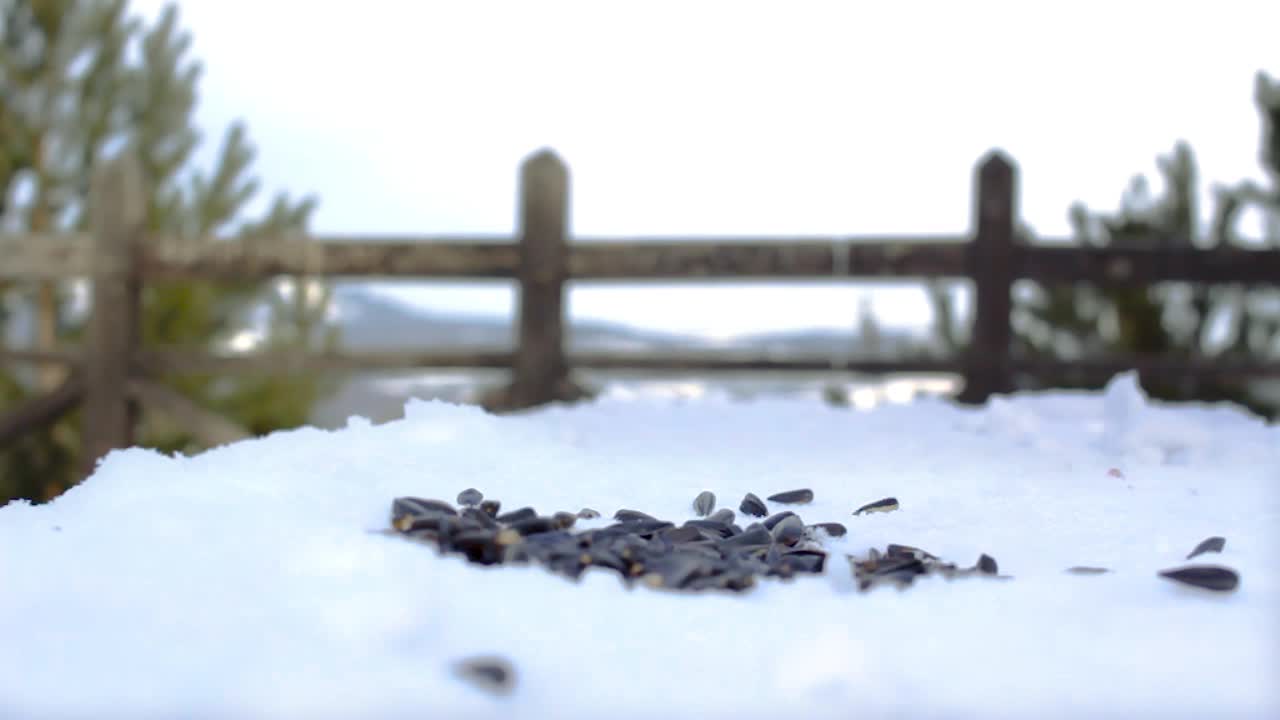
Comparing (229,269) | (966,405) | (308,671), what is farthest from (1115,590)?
(229,269)

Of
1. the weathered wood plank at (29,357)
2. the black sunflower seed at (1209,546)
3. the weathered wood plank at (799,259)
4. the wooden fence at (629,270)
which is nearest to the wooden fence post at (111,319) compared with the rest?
the wooden fence at (629,270)

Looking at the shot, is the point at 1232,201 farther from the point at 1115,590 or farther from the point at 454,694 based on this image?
the point at 454,694

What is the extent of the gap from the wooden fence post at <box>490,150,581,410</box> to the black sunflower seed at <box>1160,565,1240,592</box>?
2903mm

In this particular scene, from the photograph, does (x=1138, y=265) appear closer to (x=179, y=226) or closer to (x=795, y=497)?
(x=795, y=497)

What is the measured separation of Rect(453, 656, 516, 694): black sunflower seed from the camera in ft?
3.75

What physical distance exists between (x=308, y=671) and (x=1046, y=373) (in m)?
3.50

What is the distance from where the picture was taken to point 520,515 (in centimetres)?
189

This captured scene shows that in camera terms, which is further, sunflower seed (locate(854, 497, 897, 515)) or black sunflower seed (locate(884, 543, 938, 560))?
sunflower seed (locate(854, 497, 897, 515))

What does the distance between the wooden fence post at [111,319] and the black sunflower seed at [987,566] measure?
13.0 feet

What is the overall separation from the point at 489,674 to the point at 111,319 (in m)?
4.07

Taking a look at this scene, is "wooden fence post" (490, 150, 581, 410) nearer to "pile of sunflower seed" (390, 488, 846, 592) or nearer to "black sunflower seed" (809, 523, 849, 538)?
"pile of sunflower seed" (390, 488, 846, 592)

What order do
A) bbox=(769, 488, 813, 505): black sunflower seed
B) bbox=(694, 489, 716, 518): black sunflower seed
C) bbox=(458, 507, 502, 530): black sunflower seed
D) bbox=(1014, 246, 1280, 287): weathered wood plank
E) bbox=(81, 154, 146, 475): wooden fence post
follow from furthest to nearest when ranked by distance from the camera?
bbox=(81, 154, 146, 475): wooden fence post < bbox=(1014, 246, 1280, 287): weathered wood plank < bbox=(769, 488, 813, 505): black sunflower seed < bbox=(694, 489, 716, 518): black sunflower seed < bbox=(458, 507, 502, 530): black sunflower seed

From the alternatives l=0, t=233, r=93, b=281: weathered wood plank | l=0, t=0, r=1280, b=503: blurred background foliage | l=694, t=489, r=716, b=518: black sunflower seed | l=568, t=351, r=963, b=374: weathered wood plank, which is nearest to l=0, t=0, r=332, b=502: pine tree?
l=0, t=0, r=1280, b=503: blurred background foliage

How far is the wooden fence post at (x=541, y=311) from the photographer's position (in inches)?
166
